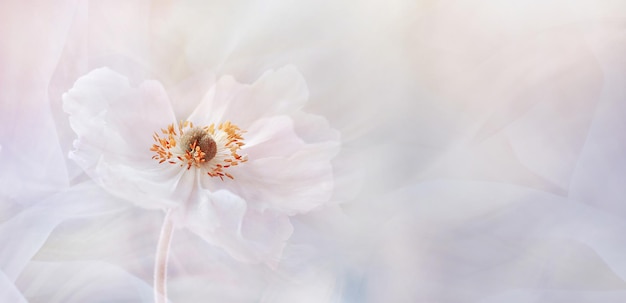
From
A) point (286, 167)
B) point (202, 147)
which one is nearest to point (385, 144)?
point (286, 167)

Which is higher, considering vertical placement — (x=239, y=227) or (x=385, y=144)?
(x=385, y=144)

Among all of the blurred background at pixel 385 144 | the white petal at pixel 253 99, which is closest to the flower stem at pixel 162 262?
the blurred background at pixel 385 144

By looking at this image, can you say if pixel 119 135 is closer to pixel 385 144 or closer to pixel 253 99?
pixel 253 99

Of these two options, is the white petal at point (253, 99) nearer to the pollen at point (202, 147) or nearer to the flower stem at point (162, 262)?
the pollen at point (202, 147)

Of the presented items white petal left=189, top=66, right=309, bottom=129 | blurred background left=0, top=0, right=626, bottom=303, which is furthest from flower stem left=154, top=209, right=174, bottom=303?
white petal left=189, top=66, right=309, bottom=129

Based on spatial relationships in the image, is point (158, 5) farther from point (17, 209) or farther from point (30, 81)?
point (17, 209)

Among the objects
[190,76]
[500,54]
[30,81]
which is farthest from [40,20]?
[500,54]

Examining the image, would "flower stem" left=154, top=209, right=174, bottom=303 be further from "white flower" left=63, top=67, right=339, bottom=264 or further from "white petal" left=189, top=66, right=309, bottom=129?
"white petal" left=189, top=66, right=309, bottom=129
